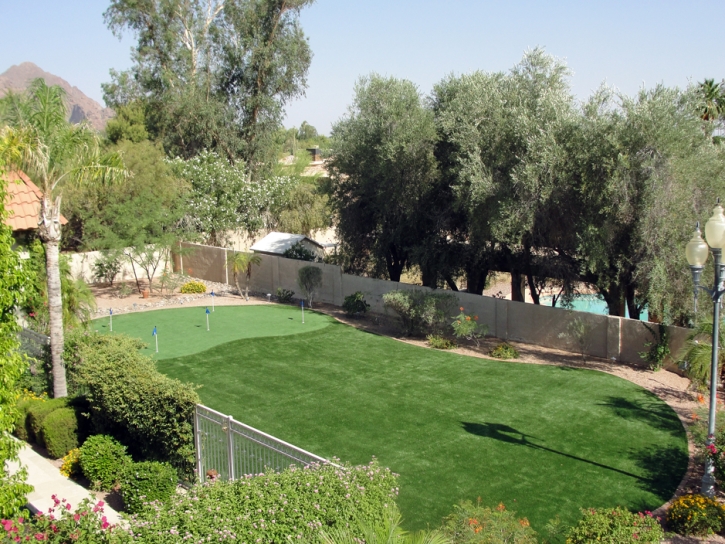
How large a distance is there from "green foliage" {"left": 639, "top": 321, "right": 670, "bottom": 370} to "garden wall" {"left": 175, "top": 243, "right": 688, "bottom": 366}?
16 centimetres

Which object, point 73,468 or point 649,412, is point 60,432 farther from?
point 649,412

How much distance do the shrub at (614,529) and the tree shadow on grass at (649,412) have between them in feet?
17.5

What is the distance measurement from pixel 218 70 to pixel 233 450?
113 feet

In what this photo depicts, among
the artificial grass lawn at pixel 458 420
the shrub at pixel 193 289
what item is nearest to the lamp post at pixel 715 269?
the artificial grass lawn at pixel 458 420

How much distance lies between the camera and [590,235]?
18312 mm

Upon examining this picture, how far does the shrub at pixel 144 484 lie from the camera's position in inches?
396

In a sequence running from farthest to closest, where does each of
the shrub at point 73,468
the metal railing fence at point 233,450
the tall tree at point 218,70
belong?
the tall tree at point 218,70 → the shrub at point 73,468 → the metal railing fence at point 233,450

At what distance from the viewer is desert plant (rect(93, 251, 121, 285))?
28.5 m

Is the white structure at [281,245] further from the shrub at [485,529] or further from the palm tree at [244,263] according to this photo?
the shrub at [485,529]

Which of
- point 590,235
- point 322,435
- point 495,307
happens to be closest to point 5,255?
point 322,435

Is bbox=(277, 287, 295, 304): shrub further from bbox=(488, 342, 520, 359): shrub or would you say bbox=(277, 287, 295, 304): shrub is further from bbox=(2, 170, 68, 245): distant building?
bbox=(488, 342, 520, 359): shrub

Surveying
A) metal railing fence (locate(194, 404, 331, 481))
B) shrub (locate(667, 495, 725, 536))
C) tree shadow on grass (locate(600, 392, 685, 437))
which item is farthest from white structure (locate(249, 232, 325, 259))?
shrub (locate(667, 495, 725, 536))

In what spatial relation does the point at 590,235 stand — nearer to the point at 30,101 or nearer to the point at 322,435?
the point at 322,435

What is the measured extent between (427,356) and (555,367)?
353cm
